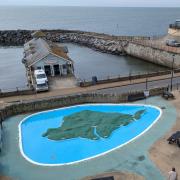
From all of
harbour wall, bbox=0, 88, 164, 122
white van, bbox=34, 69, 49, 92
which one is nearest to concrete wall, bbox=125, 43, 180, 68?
harbour wall, bbox=0, 88, 164, 122

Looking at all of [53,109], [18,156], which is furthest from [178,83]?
[18,156]

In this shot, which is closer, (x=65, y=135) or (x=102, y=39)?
(x=65, y=135)

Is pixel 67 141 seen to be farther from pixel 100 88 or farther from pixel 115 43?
pixel 115 43

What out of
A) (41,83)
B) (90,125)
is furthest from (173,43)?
(90,125)

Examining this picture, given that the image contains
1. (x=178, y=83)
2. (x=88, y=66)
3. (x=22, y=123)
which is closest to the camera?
(x=22, y=123)

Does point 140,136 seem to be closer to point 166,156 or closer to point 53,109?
point 166,156

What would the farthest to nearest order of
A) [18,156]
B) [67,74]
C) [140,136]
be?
[67,74] → [140,136] → [18,156]

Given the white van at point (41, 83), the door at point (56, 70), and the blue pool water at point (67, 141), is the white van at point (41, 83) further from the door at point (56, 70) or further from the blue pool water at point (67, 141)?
the door at point (56, 70)
